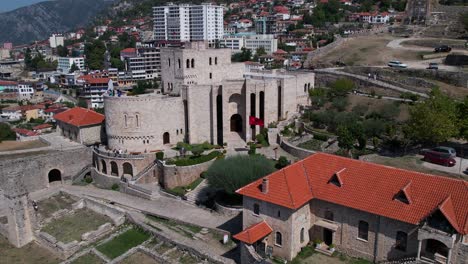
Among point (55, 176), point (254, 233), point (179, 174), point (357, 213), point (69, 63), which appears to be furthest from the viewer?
point (69, 63)

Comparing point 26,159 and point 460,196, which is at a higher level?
point 460,196

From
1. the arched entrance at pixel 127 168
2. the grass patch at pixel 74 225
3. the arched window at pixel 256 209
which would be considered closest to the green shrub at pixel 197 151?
the arched entrance at pixel 127 168

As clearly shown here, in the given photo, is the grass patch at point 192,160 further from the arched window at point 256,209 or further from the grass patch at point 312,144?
the arched window at point 256,209

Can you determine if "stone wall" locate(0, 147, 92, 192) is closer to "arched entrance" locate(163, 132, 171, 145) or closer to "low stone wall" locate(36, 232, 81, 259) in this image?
"arched entrance" locate(163, 132, 171, 145)

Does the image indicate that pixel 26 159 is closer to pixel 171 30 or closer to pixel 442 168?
pixel 442 168

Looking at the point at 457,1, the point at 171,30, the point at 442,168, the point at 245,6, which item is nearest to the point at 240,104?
the point at 442,168

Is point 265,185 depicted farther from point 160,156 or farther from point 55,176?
point 55,176

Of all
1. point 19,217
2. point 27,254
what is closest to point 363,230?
point 27,254
